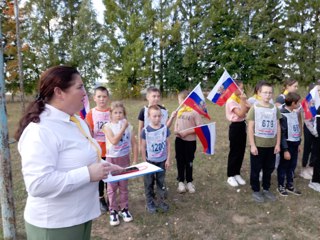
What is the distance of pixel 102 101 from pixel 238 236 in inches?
103

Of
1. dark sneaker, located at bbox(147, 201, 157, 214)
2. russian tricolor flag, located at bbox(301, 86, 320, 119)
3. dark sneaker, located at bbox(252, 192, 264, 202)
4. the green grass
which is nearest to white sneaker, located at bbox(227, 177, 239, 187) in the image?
the green grass

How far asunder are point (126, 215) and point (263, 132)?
2445 millimetres

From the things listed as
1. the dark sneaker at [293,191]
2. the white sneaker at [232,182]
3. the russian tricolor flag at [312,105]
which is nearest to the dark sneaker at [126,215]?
the white sneaker at [232,182]

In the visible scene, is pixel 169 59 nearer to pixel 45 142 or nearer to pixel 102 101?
pixel 102 101

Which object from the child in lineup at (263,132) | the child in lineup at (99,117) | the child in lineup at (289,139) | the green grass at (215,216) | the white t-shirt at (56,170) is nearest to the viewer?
the white t-shirt at (56,170)

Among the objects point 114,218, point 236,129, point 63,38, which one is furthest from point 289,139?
point 63,38

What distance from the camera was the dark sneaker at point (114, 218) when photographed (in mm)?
3844

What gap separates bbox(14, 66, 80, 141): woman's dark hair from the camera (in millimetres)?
1692

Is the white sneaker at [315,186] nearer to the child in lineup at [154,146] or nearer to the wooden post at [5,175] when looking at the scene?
the child in lineup at [154,146]

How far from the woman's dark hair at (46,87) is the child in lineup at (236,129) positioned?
3.58 meters

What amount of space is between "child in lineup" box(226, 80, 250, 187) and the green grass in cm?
23

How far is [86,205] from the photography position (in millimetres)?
1819

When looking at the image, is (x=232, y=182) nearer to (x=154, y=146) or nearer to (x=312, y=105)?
(x=154, y=146)

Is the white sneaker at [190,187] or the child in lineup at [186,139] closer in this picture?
the child in lineup at [186,139]
